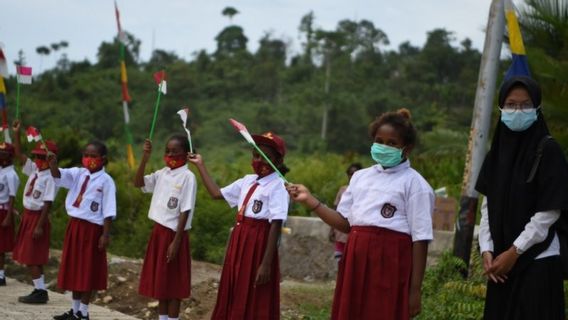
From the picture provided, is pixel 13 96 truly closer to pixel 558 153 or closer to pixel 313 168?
pixel 313 168

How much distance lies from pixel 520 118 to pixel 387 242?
41.6 inches

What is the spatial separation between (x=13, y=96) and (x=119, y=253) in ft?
77.2

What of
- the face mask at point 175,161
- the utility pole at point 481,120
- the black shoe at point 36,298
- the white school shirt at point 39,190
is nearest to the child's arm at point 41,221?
the white school shirt at point 39,190

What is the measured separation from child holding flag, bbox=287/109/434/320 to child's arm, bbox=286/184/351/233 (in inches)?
0.4

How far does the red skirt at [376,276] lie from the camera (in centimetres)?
470

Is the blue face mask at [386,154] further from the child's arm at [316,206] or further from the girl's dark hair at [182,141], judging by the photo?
the girl's dark hair at [182,141]

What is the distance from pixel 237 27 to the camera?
47.3m

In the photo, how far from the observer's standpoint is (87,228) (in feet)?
24.6

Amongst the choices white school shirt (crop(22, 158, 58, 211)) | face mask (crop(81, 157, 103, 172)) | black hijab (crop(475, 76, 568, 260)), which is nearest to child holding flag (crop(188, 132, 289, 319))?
face mask (crop(81, 157, 103, 172))

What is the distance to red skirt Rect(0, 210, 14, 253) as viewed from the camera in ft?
31.6

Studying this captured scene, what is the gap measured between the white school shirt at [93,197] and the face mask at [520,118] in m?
4.29

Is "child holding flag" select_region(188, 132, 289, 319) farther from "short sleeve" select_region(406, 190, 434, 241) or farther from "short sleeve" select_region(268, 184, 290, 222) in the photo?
"short sleeve" select_region(406, 190, 434, 241)

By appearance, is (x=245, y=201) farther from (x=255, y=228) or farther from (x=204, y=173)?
(x=204, y=173)

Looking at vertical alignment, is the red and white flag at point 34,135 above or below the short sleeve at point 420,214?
above
